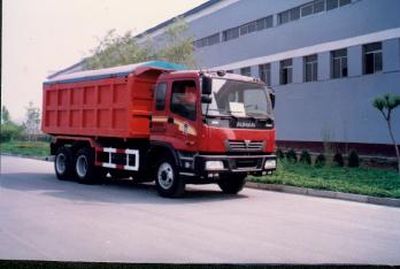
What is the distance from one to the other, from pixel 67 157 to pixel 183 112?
457 cm

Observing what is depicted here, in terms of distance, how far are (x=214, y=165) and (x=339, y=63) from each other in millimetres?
12093

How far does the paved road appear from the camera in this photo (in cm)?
519

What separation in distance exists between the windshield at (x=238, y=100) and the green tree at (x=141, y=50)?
10.7 m

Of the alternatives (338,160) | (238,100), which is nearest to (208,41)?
(338,160)

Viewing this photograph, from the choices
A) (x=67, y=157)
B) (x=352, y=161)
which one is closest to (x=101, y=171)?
(x=67, y=157)

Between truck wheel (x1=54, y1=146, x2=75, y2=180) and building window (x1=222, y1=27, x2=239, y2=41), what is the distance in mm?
13558

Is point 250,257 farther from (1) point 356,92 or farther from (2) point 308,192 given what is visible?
(1) point 356,92

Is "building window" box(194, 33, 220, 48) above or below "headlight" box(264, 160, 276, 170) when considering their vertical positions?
above

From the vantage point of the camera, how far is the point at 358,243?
19.3 feet

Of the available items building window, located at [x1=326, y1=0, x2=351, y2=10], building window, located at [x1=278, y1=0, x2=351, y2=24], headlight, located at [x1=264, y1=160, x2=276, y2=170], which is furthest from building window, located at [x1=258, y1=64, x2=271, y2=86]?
headlight, located at [x1=264, y1=160, x2=276, y2=170]

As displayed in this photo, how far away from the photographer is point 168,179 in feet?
30.9

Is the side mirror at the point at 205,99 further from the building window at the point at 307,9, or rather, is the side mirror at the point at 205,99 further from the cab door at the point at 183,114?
the building window at the point at 307,9

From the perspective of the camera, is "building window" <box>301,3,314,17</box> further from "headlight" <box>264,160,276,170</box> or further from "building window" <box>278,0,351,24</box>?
"headlight" <box>264,160,276,170</box>

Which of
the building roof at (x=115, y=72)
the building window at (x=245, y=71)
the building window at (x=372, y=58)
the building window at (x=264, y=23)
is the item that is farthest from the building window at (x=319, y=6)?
the building roof at (x=115, y=72)
